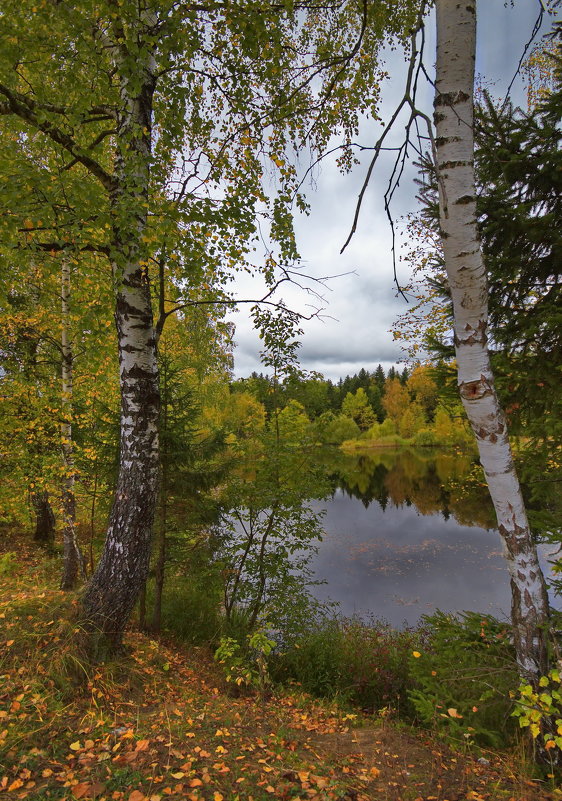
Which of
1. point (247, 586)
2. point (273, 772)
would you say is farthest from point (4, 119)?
point (247, 586)

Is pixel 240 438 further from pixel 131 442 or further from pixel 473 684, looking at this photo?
pixel 473 684

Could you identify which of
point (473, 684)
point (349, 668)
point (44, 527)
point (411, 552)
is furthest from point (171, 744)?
point (411, 552)

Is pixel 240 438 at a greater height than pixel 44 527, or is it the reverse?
pixel 240 438

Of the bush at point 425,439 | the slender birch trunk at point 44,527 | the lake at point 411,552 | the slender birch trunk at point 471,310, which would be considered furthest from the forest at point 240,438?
the bush at point 425,439

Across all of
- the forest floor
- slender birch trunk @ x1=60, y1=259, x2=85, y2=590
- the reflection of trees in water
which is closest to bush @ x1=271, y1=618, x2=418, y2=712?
the forest floor

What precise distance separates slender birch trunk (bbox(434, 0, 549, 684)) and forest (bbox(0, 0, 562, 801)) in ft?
0.05

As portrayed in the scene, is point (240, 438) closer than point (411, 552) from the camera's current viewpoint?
Yes

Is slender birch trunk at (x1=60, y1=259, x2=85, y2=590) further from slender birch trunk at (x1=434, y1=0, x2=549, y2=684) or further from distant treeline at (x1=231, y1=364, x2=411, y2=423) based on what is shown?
slender birch trunk at (x1=434, y1=0, x2=549, y2=684)

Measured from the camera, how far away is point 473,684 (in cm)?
299

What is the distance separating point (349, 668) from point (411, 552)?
338 inches

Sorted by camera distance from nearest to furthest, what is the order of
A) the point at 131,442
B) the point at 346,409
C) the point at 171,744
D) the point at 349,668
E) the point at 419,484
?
the point at 171,744 < the point at 131,442 < the point at 349,668 < the point at 419,484 < the point at 346,409

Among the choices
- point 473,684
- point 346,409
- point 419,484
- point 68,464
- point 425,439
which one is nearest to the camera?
point 473,684

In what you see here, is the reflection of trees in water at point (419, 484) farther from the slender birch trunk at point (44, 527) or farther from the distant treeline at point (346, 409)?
the slender birch trunk at point (44, 527)

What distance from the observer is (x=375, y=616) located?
866cm
